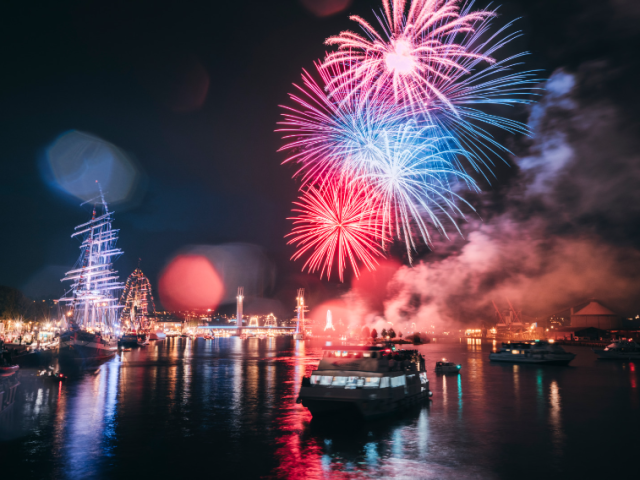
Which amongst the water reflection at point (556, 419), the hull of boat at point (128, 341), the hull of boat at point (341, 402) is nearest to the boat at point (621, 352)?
the water reflection at point (556, 419)

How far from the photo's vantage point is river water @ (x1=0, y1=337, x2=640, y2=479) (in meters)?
20.0

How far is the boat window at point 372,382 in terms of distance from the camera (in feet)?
95.5

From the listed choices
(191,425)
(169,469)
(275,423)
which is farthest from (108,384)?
(169,469)

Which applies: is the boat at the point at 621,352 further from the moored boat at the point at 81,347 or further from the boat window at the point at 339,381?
the moored boat at the point at 81,347

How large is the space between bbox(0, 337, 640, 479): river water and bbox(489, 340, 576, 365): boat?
132ft

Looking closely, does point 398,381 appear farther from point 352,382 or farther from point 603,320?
point 603,320

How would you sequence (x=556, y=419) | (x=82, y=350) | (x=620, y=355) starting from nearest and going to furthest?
1. (x=556, y=419)
2. (x=620, y=355)
3. (x=82, y=350)

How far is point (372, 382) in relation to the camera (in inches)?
1152

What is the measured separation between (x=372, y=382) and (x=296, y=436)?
6.15m

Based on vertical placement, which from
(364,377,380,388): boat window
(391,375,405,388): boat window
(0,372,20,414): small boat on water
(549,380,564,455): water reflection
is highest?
(364,377,380,388): boat window

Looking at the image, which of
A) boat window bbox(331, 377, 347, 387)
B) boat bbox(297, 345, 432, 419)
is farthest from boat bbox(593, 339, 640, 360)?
boat window bbox(331, 377, 347, 387)

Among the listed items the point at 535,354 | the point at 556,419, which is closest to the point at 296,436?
the point at 556,419

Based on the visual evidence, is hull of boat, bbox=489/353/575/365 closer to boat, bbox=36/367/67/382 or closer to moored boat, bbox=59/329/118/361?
boat, bbox=36/367/67/382

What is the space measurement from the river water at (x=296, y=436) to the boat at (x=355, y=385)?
3.90ft
